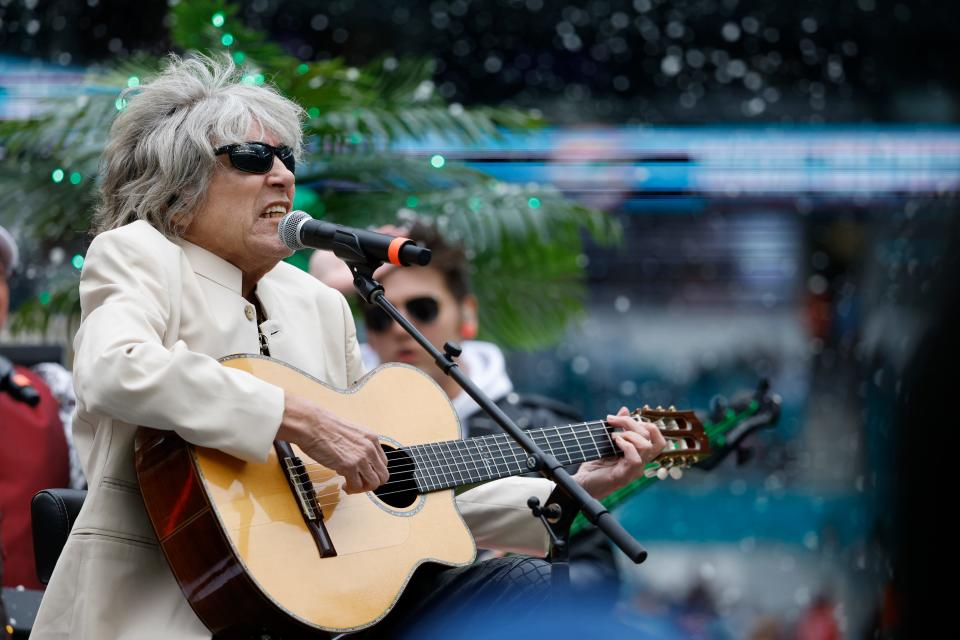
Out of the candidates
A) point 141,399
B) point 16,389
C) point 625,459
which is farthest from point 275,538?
point 16,389

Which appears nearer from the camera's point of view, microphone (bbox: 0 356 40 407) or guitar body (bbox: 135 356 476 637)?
guitar body (bbox: 135 356 476 637)

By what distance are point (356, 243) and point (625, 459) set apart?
3.08ft

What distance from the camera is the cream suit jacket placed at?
7.80 ft

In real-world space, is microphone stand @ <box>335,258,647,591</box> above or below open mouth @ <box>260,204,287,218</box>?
below

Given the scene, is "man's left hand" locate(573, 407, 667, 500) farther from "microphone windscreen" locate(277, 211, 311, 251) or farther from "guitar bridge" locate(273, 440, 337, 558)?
"microphone windscreen" locate(277, 211, 311, 251)

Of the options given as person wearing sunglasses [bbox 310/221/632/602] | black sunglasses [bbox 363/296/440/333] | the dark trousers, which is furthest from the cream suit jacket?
black sunglasses [bbox 363/296/440/333]

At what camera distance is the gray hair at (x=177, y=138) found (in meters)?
2.77

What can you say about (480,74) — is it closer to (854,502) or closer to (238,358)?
(854,502)

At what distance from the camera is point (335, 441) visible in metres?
2.53

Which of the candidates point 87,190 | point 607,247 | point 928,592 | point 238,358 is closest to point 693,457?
point 238,358

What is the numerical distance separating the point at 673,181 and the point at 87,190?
166 inches

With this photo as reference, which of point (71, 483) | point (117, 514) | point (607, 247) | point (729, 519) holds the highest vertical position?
point (117, 514)

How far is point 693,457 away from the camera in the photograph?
3.26 m

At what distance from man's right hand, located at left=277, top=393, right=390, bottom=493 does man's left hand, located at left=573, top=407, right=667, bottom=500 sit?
0.71 metres
